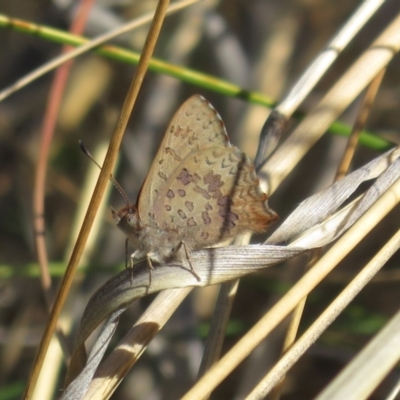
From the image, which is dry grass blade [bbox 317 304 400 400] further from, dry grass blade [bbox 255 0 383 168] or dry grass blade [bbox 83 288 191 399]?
dry grass blade [bbox 255 0 383 168]

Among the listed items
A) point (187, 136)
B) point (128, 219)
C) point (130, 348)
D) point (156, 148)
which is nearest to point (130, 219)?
point (128, 219)

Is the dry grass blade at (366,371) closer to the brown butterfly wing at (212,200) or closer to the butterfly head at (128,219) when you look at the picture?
the brown butterfly wing at (212,200)

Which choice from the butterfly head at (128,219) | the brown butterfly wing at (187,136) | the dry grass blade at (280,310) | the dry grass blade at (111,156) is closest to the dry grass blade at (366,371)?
the dry grass blade at (280,310)

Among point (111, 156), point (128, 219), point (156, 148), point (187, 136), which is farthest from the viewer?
point (156, 148)

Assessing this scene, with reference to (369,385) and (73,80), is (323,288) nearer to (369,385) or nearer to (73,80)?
(73,80)

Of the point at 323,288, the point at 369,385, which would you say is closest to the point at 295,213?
the point at 369,385

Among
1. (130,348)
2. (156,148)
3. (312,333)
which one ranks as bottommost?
(312,333)

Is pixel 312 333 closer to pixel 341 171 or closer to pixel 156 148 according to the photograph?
pixel 341 171
